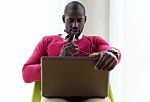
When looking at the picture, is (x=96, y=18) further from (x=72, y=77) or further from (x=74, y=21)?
(x=72, y=77)

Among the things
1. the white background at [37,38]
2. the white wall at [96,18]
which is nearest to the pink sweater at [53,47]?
the white background at [37,38]

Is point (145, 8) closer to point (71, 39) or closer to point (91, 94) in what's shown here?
point (71, 39)

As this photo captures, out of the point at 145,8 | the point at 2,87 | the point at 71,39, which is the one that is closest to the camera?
the point at 71,39

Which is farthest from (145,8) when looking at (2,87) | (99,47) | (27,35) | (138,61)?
(2,87)

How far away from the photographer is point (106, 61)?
1.23 metres

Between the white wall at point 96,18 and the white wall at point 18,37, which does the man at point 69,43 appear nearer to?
the white wall at point 18,37

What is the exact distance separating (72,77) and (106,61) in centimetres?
16

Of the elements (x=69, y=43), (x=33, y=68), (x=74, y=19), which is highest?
(x=74, y=19)

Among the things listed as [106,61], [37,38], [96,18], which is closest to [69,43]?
[106,61]

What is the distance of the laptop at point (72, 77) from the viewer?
121cm

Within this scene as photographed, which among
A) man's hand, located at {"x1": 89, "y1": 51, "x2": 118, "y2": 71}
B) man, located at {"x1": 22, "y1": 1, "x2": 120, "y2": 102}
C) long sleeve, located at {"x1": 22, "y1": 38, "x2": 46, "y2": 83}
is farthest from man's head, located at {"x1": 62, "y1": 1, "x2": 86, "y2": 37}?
man's hand, located at {"x1": 89, "y1": 51, "x2": 118, "y2": 71}

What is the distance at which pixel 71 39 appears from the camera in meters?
1.60

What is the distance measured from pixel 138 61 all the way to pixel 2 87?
3.19 feet

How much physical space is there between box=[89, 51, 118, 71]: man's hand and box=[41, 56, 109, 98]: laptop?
2 centimetres
